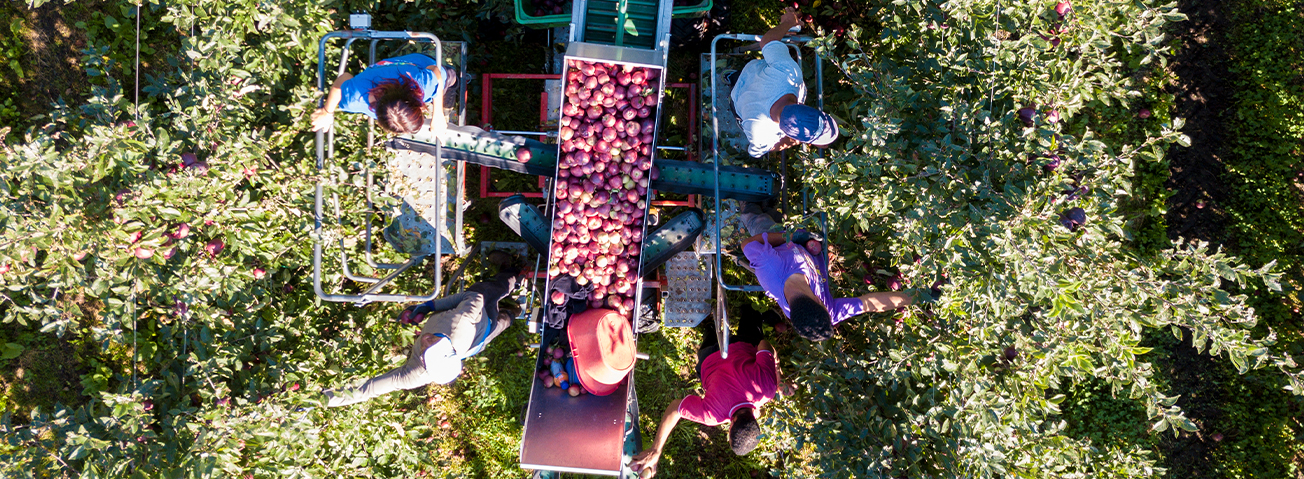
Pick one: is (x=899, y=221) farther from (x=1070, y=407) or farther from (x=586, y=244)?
(x=1070, y=407)

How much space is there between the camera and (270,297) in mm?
3930

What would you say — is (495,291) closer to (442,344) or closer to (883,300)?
(442,344)

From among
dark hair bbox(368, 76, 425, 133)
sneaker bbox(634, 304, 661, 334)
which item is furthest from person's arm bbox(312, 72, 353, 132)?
sneaker bbox(634, 304, 661, 334)

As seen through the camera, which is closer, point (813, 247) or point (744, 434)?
point (744, 434)

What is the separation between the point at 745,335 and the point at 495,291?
6.05 feet

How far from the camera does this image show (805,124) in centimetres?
343

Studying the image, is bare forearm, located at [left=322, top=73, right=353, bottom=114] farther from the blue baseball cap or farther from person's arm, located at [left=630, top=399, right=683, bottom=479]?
person's arm, located at [left=630, top=399, right=683, bottom=479]

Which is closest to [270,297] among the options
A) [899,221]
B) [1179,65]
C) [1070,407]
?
[899,221]

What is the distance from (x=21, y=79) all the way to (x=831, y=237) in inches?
255

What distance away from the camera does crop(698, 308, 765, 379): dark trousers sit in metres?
→ 4.68

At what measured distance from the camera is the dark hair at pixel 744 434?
3.84 meters

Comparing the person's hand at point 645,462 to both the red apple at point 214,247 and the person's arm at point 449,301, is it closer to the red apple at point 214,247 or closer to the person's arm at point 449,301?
→ the person's arm at point 449,301

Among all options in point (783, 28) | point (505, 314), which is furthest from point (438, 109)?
point (783, 28)

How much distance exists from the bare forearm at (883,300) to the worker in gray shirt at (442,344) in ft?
8.03
